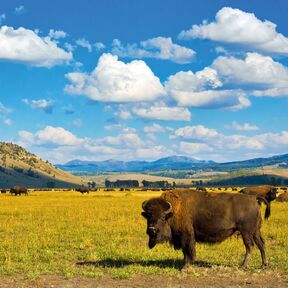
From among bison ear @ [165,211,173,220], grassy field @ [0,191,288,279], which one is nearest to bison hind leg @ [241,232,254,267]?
grassy field @ [0,191,288,279]

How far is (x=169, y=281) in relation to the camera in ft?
44.1

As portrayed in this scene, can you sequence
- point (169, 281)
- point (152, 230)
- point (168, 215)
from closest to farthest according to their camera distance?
point (169, 281)
point (152, 230)
point (168, 215)

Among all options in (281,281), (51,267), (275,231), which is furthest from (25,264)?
(275,231)

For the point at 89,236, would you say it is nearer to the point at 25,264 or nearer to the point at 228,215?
the point at 25,264

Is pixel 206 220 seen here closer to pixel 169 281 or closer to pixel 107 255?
pixel 169 281

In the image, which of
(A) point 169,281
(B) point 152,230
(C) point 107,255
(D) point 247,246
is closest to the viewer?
(A) point 169,281

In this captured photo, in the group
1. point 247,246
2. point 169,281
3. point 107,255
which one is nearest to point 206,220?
point 247,246

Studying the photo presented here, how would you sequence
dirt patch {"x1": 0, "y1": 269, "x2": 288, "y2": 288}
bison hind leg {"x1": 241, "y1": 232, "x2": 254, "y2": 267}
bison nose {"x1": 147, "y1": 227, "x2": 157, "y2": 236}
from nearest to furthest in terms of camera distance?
dirt patch {"x1": 0, "y1": 269, "x2": 288, "y2": 288} < bison nose {"x1": 147, "y1": 227, "x2": 157, "y2": 236} < bison hind leg {"x1": 241, "y1": 232, "x2": 254, "y2": 267}

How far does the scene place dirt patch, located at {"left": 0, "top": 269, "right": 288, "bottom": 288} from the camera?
12922mm

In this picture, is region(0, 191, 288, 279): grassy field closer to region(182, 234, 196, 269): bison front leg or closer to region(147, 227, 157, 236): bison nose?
region(182, 234, 196, 269): bison front leg

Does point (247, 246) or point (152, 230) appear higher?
point (152, 230)

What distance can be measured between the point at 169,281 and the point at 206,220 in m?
2.65

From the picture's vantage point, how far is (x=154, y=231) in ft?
48.2

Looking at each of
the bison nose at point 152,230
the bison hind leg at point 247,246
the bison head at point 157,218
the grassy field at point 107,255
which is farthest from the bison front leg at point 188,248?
the bison hind leg at point 247,246
